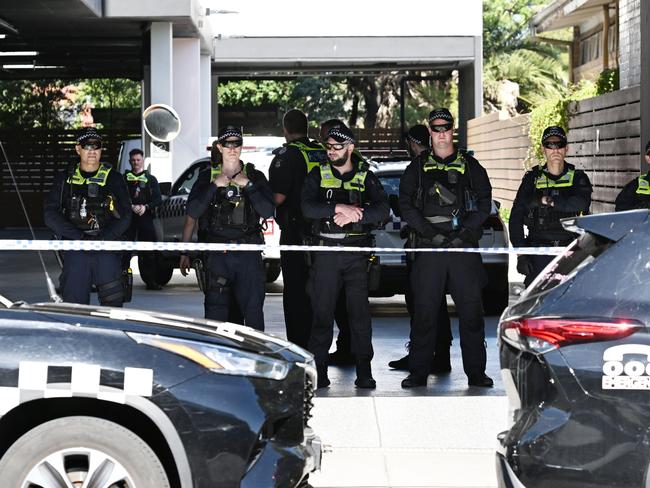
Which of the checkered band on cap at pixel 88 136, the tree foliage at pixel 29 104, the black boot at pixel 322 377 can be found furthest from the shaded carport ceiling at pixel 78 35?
the black boot at pixel 322 377

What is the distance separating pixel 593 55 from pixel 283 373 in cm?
2774

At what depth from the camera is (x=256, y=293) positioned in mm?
9031

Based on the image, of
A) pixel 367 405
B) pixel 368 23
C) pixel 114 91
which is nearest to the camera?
pixel 367 405

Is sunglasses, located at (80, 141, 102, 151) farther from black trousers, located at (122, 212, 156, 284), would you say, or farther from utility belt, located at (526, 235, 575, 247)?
black trousers, located at (122, 212, 156, 284)

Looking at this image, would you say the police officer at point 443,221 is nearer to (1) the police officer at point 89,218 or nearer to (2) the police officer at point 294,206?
(2) the police officer at point 294,206

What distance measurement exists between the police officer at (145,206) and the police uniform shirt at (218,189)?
21.5 ft

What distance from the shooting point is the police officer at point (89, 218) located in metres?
9.05

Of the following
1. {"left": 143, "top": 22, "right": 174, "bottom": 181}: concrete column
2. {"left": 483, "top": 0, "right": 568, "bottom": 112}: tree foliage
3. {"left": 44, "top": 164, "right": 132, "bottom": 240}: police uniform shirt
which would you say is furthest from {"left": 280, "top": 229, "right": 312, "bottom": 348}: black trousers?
{"left": 483, "top": 0, "right": 568, "bottom": 112}: tree foliage

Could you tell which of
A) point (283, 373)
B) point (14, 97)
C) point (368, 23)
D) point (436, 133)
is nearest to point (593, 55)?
point (368, 23)

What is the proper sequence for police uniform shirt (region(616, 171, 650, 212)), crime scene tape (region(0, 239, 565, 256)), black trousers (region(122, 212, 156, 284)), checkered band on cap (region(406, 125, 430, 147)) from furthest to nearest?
black trousers (region(122, 212, 156, 284)) → checkered band on cap (region(406, 125, 430, 147)) → police uniform shirt (region(616, 171, 650, 212)) → crime scene tape (region(0, 239, 565, 256))

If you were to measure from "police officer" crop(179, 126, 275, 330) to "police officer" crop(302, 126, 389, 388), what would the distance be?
14.2 inches

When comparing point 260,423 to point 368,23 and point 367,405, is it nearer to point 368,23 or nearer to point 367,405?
point 367,405

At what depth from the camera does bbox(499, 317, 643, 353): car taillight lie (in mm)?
4539

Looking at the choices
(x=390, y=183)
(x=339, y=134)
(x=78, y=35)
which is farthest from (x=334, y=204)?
(x=78, y=35)
